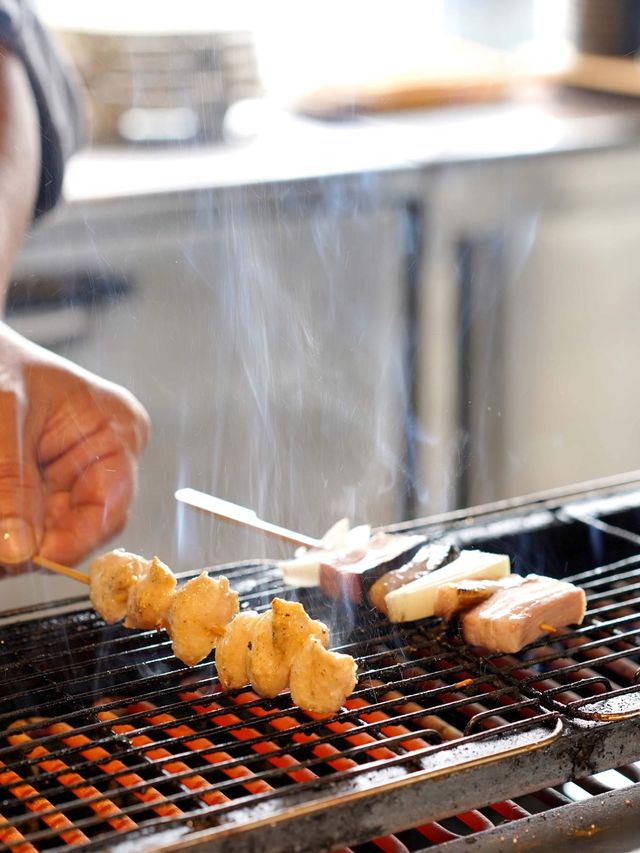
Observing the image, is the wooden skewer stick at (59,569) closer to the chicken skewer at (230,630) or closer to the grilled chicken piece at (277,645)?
the chicken skewer at (230,630)

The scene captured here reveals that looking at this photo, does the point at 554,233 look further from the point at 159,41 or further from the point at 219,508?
the point at 219,508

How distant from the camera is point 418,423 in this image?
4984 millimetres

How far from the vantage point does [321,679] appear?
1.76 meters

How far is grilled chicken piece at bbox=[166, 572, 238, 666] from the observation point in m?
1.96

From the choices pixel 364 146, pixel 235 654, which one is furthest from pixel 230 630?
pixel 364 146

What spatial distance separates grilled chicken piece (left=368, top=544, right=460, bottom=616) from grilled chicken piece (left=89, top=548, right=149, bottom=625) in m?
0.43

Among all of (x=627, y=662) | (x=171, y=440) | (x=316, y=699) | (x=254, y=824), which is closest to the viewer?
(x=254, y=824)


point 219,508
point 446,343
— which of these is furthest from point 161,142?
point 219,508

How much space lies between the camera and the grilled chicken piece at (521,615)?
1967 mm

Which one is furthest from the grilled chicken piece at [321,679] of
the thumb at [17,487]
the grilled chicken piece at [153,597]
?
the thumb at [17,487]

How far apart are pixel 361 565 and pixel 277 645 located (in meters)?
0.38

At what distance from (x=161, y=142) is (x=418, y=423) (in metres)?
1.60

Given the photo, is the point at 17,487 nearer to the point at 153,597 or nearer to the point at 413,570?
the point at 153,597

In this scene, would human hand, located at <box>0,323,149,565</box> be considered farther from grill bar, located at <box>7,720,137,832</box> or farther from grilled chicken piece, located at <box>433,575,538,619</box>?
grilled chicken piece, located at <box>433,575,538,619</box>
